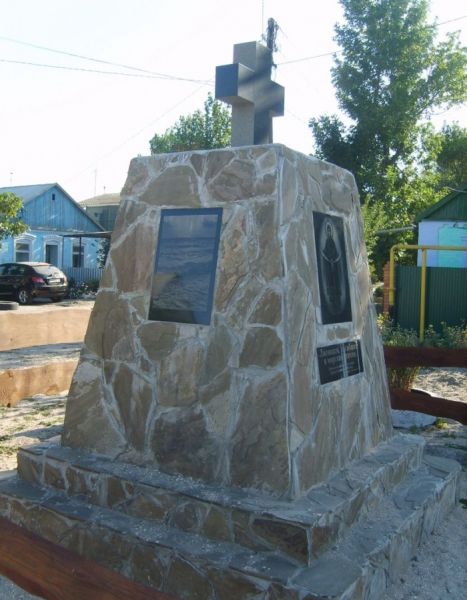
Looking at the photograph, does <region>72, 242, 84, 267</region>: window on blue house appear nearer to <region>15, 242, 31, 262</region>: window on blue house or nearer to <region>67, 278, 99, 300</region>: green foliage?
<region>15, 242, 31, 262</region>: window on blue house

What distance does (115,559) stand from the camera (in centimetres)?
371

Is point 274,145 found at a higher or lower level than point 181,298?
higher

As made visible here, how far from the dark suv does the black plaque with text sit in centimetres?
2073

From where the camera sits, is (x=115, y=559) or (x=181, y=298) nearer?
(x=115, y=559)

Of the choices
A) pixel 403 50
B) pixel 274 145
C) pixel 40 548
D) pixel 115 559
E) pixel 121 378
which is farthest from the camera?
pixel 403 50

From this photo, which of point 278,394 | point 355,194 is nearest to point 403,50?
point 355,194

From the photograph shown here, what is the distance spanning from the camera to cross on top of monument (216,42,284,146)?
484 centimetres

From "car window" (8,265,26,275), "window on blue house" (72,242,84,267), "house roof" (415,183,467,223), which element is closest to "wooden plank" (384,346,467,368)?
"house roof" (415,183,467,223)

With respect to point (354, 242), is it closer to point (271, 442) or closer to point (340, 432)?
point (340, 432)

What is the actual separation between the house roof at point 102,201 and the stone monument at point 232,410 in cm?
4286

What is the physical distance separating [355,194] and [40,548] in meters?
3.62

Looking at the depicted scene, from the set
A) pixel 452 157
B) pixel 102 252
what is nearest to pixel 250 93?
pixel 102 252

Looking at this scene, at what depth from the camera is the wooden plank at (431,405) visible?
6.15m

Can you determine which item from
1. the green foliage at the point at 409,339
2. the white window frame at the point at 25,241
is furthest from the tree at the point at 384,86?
the green foliage at the point at 409,339
